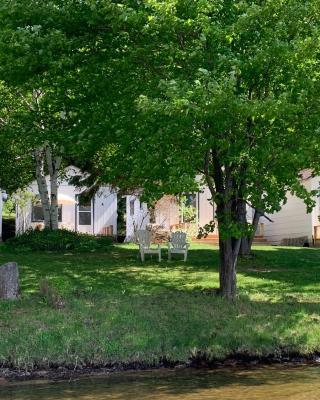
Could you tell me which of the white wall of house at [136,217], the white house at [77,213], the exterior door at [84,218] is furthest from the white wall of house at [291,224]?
the exterior door at [84,218]

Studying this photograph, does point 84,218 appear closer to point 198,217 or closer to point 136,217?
point 136,217

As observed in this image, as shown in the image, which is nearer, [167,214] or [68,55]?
[68,55]

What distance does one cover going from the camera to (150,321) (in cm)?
1080

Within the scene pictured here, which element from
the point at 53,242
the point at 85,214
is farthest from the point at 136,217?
the point at 53,242

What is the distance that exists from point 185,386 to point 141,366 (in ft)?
4.17

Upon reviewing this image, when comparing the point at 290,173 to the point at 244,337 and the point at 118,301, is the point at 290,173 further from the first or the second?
the point at 118,301

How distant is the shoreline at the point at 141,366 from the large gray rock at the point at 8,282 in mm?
2761

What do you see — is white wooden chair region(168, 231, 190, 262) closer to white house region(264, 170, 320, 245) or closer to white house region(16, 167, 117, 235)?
white house region(264, 170, 320, 245)

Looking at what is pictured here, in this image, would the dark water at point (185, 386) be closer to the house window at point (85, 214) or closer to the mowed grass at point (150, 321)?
the mowed grass at point (150, 321)

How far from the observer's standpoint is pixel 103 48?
12.7 m

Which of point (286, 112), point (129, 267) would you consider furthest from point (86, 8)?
point (129, 267)

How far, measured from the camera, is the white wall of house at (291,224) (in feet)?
96.2

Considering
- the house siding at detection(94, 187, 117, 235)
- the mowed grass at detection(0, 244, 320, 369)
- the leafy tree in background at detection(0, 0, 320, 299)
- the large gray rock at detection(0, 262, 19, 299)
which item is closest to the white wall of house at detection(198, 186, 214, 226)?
the house siding at detection(94, 187, 117, 235)

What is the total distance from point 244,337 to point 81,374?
113 inches
